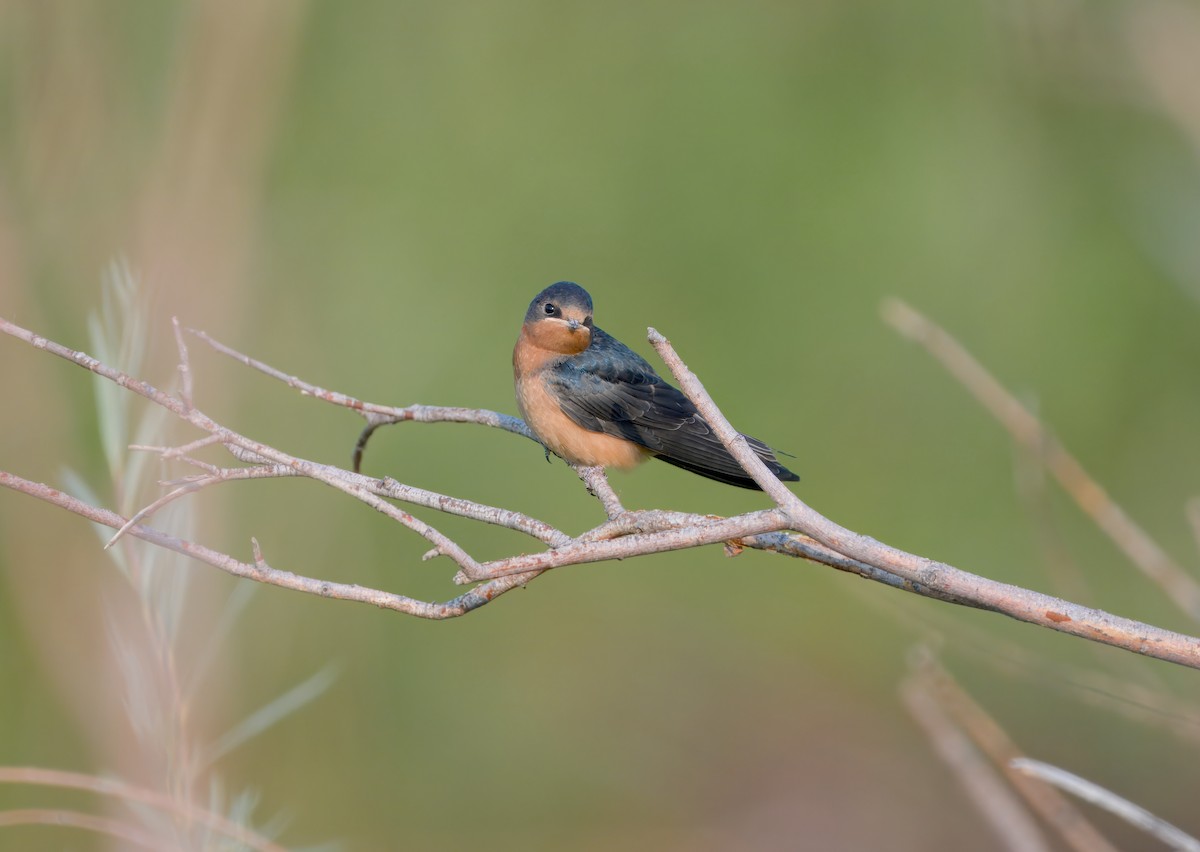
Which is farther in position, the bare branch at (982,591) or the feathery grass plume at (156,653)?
the feathery grass plume at (156,653)

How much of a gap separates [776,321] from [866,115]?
156 centimetres

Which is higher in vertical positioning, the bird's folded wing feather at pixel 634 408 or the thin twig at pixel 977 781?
the bird's folded wing feather at pixel 634 408

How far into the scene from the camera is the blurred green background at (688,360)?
237 inches

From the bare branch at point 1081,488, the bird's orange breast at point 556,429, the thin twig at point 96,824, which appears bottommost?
the thin twig at point 96,824

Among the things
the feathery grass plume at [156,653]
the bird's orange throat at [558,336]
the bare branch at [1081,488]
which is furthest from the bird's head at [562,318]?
the feathery grass plume at [156,653]

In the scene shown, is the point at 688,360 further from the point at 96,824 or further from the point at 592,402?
the point at 96,824

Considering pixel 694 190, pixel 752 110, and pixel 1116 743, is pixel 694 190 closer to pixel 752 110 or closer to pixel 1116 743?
pixel 752 110

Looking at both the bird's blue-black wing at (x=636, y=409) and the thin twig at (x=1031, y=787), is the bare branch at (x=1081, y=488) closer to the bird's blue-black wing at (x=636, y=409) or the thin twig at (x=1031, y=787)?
the thin twig at (x=1031, y=787)

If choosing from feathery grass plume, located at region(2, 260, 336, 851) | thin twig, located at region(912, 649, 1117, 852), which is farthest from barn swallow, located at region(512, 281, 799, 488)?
feathery grass plume, located at region(2, 260, 336, 851)

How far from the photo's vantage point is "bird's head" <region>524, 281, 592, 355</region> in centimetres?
389

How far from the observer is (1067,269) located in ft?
24.0

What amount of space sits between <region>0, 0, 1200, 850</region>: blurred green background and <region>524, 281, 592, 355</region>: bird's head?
2.00 metres

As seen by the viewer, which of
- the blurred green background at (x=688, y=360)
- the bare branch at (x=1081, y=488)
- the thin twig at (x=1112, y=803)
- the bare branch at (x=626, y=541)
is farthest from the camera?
the blurred green background at (x=688, y=360)

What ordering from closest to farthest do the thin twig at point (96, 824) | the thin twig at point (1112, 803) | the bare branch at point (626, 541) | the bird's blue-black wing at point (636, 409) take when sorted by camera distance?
the thin twig at point (1112, 803)
the bare branch at point (626, 541)
the thin twig at point (96, 824)
the bird's blue-black wing at point (636, 409)
